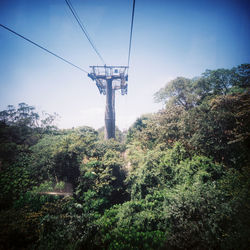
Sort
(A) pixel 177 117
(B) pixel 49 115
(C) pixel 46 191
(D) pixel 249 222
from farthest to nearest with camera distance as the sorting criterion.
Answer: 1. (B) pixel 49 115
2. (A) pixel 177 117
3. (C) pixel 46 191
4. (D) pixel 249 222

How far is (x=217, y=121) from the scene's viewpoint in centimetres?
575

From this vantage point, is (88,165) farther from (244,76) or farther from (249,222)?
(244,76)

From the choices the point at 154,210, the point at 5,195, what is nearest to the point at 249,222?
the point at 154,210

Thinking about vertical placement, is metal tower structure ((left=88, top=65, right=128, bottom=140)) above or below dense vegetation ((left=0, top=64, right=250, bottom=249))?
above

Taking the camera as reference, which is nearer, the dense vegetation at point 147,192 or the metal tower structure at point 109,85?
the dense vegetation at point 147,192

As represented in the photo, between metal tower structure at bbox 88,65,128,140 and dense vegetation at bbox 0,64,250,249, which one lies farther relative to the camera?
metal tower structure at bbox 88,65,128,140

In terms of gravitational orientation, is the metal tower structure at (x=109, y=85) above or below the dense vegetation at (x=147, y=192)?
above

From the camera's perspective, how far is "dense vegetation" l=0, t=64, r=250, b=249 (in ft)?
9.77

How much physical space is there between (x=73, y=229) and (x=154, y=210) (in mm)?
2950

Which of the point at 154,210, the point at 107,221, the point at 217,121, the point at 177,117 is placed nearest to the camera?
the point at 107,221

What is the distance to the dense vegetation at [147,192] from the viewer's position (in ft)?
9.77

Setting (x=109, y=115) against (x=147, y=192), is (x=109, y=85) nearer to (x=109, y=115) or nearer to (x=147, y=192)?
(x=109, y=115)

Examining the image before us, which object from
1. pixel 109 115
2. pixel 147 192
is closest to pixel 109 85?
pixel 109 115

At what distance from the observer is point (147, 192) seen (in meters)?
5.56
